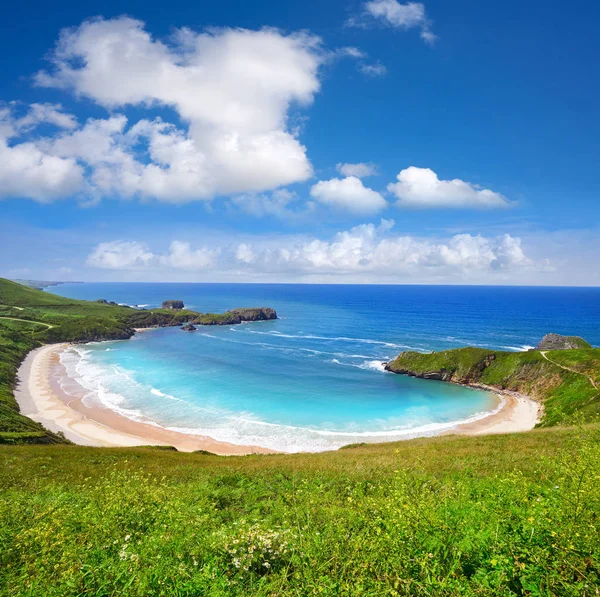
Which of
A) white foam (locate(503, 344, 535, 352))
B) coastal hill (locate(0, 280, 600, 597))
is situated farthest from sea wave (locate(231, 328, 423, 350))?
coastal hill (locate(0, 280, 600, 597))

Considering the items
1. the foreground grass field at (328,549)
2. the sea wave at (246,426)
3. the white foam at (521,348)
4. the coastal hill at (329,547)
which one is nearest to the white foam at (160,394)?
the sea wave at (246,426)

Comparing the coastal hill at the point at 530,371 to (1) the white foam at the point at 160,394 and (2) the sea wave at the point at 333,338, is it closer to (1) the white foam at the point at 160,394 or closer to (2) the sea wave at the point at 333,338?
(2) the sea wave at the point at 333,338

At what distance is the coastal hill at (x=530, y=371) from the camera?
204 ft

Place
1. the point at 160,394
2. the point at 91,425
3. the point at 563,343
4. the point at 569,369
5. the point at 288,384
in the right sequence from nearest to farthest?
the point at 91,425, the point at 569,369, the point at 160,394, the point at 288,384, the point at 563,343

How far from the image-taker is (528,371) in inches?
3135

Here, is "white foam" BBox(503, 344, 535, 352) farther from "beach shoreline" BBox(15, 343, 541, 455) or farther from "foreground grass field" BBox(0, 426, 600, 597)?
"foreground grass field" BBox(0, 426, 600, 597)

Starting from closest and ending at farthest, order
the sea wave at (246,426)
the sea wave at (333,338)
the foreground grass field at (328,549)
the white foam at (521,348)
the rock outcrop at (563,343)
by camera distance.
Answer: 1. the foreground grass field at (328,549)
2. the sea wave at (246,426)
3. the rock outcrop at (563,343)
4. the white foam at (521,348)
5. the sea wave at (333,338)

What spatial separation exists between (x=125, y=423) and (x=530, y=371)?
90.2 metres

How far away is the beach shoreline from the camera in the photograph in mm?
54312

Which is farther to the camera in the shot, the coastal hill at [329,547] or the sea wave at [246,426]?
the sea wave at [246,426]

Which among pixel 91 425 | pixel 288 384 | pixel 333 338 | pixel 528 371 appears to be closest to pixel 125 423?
pixel 91 425

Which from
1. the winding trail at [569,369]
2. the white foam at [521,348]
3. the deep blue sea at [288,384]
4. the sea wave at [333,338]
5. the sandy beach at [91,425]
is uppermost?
the winding trail at [569,369]

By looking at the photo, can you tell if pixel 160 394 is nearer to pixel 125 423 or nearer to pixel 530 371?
pixel 125 423

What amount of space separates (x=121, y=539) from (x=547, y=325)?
674 feet
